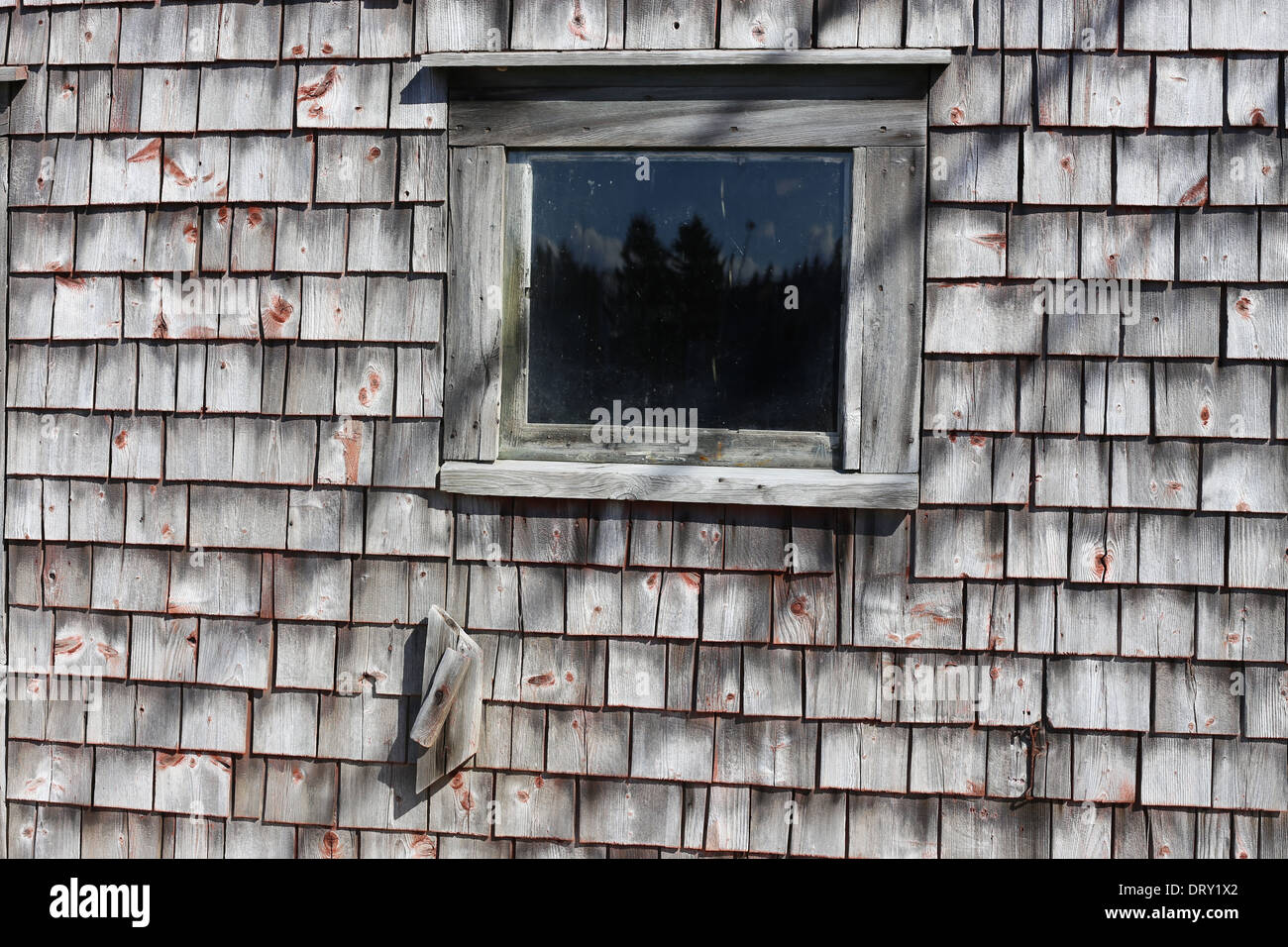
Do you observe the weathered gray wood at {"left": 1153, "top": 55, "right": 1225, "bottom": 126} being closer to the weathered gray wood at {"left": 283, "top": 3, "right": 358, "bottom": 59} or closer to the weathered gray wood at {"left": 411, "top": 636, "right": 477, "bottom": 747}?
the weathered gray wood at {"left": 283, "top": 3, "right": 358, "bottom": 59}

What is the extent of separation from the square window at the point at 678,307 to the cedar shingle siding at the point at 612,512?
235mm

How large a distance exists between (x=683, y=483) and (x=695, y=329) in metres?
0.46

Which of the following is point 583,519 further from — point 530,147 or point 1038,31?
point 1038,31

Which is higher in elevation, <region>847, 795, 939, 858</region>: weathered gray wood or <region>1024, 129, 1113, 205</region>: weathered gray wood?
<region>1024, 129, 1113, 205</region>: weathered gray wood

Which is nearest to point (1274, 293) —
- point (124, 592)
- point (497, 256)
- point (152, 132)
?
point (497, 256)

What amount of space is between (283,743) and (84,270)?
161cm

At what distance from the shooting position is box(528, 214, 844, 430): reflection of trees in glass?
229 cm

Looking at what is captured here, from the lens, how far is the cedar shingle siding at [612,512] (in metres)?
2.18

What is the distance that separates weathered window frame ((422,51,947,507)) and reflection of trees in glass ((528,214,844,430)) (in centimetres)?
8

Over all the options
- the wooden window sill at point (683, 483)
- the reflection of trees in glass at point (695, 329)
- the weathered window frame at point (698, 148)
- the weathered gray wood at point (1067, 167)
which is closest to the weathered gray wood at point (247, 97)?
the weathered window frame at point (698, 148)

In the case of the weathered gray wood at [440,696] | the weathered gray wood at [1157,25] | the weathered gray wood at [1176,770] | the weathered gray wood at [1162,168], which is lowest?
the weathered gray wood at [1176,770]

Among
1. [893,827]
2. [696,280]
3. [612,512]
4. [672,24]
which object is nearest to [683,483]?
[612,512]

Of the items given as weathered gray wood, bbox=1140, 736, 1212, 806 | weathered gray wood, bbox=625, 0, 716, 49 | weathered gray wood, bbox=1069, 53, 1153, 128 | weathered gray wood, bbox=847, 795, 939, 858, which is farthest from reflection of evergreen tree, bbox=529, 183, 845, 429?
weathered gray wood, bbox=1140, 736, 1212, 806

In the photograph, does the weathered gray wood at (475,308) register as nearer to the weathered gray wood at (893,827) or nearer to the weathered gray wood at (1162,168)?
the weathered gray wood at (893,827)
